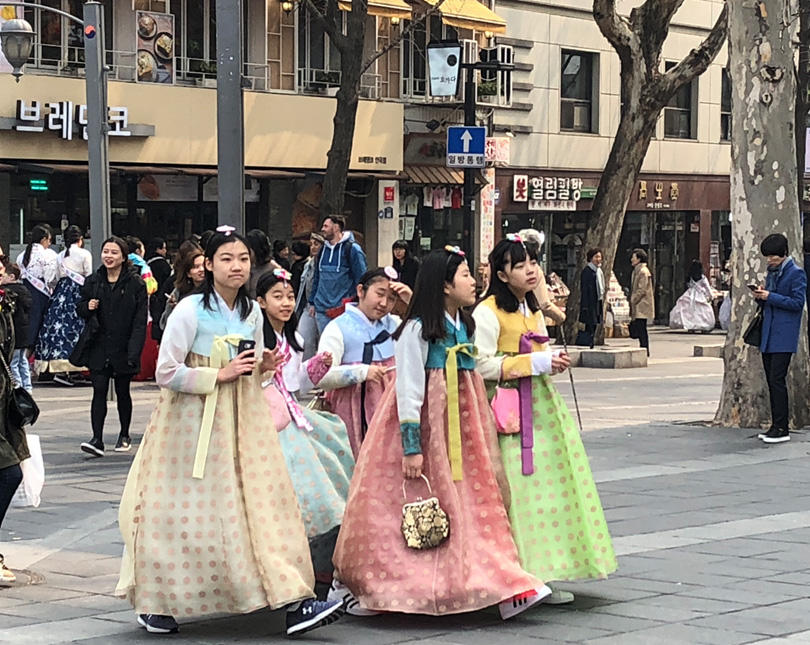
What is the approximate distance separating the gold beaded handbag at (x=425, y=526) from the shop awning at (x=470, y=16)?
936 inches

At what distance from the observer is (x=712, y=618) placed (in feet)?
24.0

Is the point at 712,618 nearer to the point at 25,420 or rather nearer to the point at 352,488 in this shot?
the point at 352,488

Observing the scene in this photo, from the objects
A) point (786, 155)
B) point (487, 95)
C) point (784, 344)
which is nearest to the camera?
point (784, 344)

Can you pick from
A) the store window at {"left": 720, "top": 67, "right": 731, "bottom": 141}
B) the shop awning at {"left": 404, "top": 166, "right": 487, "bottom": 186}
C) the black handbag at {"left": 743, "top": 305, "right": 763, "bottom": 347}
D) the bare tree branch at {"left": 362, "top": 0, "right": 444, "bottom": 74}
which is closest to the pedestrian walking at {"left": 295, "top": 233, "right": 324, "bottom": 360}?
the black handbag at {"left": 743, "top": 305, "right": 763, "bottom": 347}

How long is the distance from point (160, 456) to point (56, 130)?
19.4 meters

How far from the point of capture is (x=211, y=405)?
22.9ft

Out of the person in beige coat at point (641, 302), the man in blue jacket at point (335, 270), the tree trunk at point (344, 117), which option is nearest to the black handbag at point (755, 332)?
the man in blue jacket at point (335, 270)

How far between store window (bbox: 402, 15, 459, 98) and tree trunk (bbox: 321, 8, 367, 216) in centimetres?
738

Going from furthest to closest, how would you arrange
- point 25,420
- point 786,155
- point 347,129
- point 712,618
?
1. point 347,129
2. point 786,155
3. point 25,420
4. point 712,618

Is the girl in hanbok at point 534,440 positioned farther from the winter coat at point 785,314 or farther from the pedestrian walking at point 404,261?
the pedestrian walking at point 404,261

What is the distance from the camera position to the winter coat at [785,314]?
13.9 meters

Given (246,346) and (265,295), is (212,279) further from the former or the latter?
(265,295)

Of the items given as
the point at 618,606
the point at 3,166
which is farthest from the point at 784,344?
the point at 3,166

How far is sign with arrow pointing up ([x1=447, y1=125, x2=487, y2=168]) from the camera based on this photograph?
22344 millimetres
